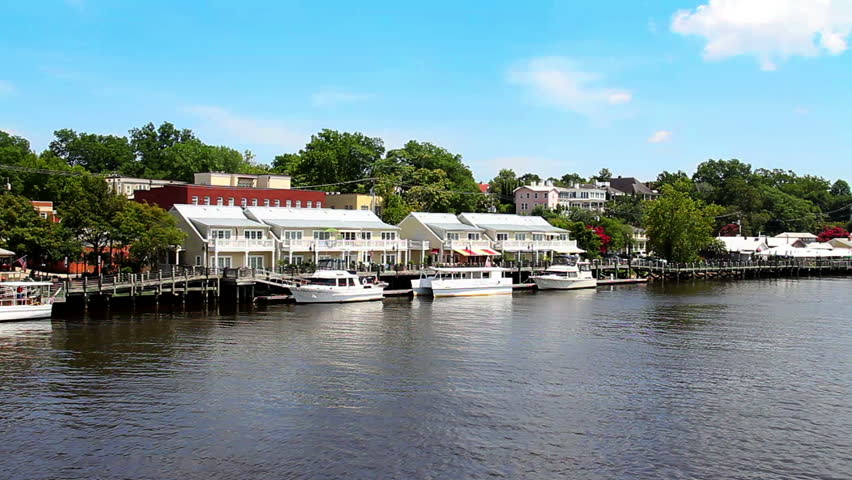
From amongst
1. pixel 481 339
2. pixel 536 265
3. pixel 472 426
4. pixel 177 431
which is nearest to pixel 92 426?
pixel 177 431

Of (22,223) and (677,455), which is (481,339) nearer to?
(677,455)

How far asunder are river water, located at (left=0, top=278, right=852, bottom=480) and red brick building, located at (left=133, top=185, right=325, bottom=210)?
27601 millimetres

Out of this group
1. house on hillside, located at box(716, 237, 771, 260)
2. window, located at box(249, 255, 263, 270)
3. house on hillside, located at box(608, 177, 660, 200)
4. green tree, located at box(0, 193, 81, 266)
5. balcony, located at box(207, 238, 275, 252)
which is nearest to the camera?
green tree, located at box(0, 193, 81, 266)

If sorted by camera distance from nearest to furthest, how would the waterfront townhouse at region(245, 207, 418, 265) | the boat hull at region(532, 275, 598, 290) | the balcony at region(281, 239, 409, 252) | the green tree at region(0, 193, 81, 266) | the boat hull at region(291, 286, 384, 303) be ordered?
1. the green tree at region(0, 193, 81, 266)
2. the boat hull at region(291, 286, 384, 303)
3. the balcony at region(281, 239, 409, 252)
4. the waterfront townhouse at region(245, 207, 418, 265)
5. the boat hull at region(532, 275, 598, 290)

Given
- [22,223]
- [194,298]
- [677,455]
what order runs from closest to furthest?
1. [677,455]
2. [22,223]
3. [194,298]

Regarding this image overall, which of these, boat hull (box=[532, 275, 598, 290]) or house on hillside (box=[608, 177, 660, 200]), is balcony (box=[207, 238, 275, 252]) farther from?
house on hillside (box=[608, 177, 660, 200])

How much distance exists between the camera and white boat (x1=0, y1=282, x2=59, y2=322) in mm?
48500

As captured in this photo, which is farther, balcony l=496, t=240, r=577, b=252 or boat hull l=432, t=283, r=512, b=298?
balcony l=496, t=240, r=577, b=252

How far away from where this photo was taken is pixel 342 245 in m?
76.4

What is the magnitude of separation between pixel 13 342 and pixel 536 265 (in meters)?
57.4

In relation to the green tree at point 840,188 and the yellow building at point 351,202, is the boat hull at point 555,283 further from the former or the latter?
the green tree at point 840,188

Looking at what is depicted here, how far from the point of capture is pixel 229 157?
484 feet

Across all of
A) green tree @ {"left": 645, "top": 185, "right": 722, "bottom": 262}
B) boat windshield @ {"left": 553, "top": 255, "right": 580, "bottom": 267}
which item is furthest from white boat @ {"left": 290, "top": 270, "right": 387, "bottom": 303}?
green tree @ {"left": 645, "top": 185, "right": 722, "bottom": 262}

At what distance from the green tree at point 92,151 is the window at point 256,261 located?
83.2m
